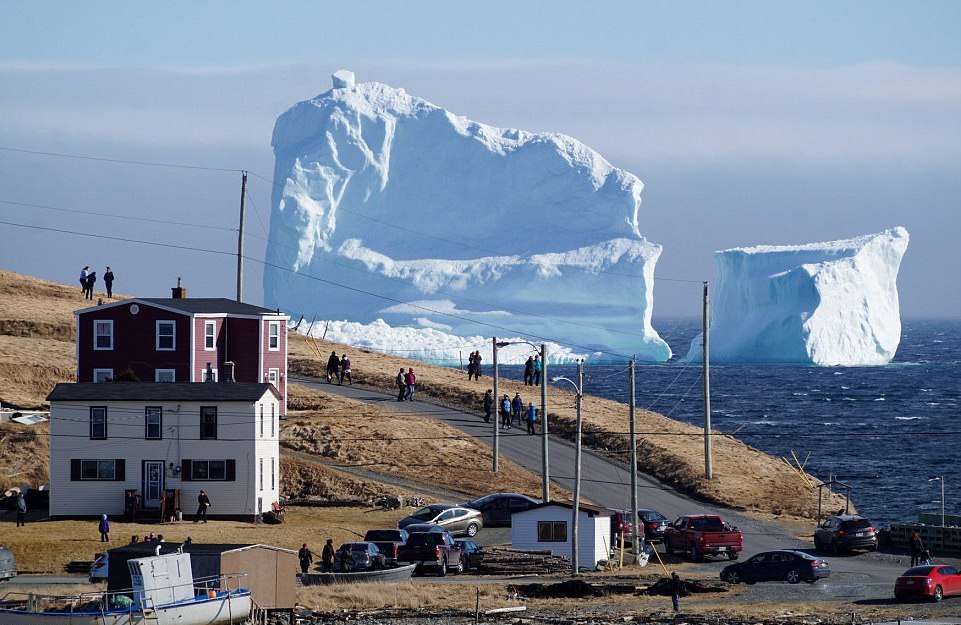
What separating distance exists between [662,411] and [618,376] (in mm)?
45641

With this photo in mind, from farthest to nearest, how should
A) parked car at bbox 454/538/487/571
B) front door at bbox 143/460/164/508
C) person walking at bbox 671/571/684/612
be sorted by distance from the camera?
front door at bbox 143/460/164/508, parked car at bbox 454/538/487/571, person walking at bbox 671/571/684/612

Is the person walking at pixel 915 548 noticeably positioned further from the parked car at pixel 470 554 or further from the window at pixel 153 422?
the window at pixel 153 422

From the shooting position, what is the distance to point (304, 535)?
47.3m

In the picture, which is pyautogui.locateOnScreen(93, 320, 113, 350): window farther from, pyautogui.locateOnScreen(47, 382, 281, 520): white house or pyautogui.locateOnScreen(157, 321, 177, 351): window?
pyautogui.locateOnScreen(47, 382, 281, 520): white house

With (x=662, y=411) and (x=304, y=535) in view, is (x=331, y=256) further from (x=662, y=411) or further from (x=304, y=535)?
(x=304, y=535)

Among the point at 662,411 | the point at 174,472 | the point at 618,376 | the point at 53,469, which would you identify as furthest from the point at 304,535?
the point at 618,376

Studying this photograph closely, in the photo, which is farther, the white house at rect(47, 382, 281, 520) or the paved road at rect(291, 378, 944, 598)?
the white house at rect(47, 382, 281, 520)

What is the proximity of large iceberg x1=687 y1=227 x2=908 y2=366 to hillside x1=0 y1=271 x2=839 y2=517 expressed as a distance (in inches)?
2180

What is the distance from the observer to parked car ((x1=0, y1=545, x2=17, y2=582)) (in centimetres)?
4072

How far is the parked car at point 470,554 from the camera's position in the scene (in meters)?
44.2

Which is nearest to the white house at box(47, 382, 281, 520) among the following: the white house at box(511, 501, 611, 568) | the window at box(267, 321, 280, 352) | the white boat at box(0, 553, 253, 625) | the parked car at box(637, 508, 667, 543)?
the white house at box(511, 501, 611, 568)

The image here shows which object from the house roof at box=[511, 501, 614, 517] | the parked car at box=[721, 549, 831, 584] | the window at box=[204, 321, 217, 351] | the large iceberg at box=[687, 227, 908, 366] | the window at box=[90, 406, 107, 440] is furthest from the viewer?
the large iceberg at box=[687, 227, 908, 366]

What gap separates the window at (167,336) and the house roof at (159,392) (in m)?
7.34

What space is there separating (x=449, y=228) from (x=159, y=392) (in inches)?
3928
